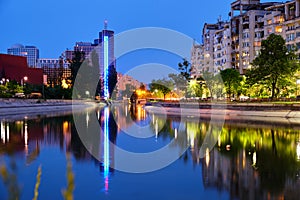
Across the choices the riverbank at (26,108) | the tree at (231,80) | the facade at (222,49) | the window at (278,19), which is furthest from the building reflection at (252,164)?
the facade at (222,49)

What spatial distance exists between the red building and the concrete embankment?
56177 mm

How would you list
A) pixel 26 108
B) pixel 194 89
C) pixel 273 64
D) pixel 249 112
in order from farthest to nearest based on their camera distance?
pixel 194 89 < pixel 26 108 < pixel 273 64 < pixel 249 112

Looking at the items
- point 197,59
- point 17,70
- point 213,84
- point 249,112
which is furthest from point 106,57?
point 249,112

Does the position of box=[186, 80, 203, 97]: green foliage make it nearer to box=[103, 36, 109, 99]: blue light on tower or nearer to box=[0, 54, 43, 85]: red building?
box=[103, 36, 109, 99]: blue light on tower

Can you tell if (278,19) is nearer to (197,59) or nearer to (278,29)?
(278,29)

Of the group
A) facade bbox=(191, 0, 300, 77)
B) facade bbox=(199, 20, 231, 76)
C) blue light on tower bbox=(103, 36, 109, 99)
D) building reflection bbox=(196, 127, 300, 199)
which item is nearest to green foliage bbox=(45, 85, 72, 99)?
blue light on tower bbox=(103, 36, 109, 99)

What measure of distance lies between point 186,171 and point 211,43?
323 ft

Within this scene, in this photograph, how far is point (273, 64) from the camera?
48.5m

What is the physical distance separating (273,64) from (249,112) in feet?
30.3

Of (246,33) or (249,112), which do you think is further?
(246,33)

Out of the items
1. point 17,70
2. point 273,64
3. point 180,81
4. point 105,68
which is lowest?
point 180,81

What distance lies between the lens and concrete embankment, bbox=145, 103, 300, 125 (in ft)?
123

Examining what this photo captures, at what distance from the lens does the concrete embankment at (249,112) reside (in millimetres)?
37575

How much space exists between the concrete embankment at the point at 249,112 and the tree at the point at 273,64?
252 inches
